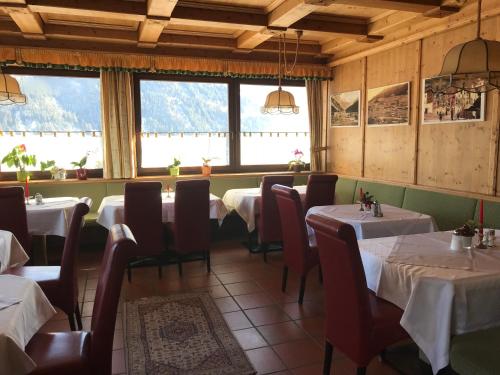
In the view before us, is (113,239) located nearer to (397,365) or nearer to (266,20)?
(397,365)

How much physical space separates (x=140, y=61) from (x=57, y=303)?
3.52 metres

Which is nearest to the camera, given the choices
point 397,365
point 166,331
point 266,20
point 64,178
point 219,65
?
point 397,365

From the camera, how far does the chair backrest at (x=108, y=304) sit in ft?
5.39

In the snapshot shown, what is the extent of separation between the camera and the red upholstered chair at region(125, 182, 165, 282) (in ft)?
12.7

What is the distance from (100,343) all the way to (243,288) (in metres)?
2.12

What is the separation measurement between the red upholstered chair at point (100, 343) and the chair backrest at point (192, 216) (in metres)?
2.26

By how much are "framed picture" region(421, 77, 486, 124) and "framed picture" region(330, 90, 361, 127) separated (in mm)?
1205

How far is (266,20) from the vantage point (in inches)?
167

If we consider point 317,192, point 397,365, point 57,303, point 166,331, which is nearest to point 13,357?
point 57,303

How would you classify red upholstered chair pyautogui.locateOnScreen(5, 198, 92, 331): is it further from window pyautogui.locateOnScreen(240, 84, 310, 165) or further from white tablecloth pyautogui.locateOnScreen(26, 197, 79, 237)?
window pyautogui.locateOnScreen(240, 84, 310, 165)

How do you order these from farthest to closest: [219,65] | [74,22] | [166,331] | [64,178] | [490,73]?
[219,65]
[64,178]
[74,22]
[166,331]
[490,73]

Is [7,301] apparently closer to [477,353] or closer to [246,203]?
[477,353]

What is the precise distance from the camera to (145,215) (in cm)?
393

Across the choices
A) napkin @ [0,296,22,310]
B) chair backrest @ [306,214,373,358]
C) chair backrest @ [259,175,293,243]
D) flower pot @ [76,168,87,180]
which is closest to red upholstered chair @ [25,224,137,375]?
Result: napkin @ [0,296,22,310]
